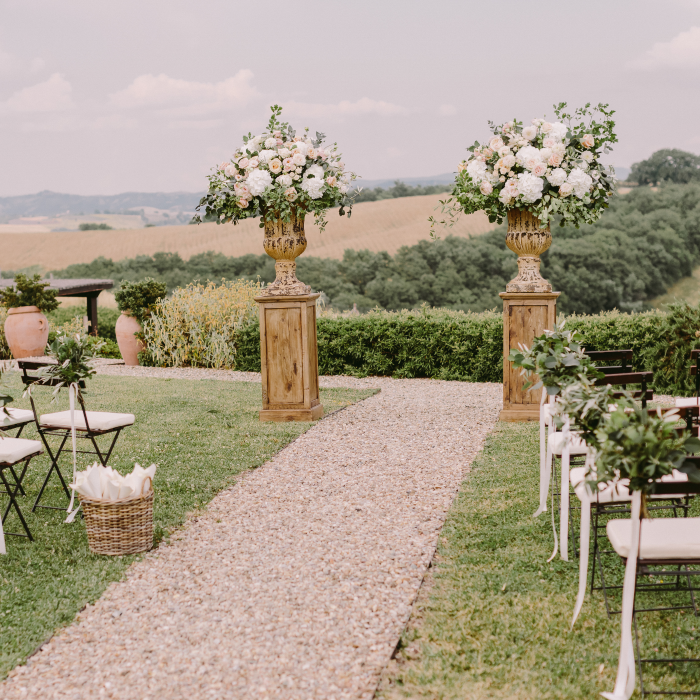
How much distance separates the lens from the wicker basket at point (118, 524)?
3770mm

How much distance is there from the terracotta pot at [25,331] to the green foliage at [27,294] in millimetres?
193

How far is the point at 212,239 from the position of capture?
126 feet

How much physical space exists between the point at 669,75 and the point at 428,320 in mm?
28420

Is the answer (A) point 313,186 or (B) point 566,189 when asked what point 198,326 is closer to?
(A) point 313,186

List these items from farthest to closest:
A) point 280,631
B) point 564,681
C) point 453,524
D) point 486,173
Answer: point 486,173, point 453,524, point 280,631, point 564,681

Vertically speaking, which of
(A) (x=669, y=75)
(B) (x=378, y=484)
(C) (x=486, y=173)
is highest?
(A) (x=669, y=75)

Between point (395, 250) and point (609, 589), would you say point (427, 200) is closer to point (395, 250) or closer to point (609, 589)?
point (395, 250)

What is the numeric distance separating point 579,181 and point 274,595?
479 centimetres

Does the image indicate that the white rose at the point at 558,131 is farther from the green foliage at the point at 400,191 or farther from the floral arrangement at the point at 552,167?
the green foliage at the point at 400,191

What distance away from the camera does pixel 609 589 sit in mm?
3318

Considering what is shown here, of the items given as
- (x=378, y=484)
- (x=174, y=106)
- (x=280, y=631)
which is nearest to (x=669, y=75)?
(x=174, y=106)

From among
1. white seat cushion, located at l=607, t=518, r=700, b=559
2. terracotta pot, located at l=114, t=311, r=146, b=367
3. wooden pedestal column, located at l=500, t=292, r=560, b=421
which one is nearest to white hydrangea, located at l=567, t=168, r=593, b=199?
wooden pedestal column, located at l=500, t=292, r=560, b=421

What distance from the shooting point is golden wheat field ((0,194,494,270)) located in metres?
37.4

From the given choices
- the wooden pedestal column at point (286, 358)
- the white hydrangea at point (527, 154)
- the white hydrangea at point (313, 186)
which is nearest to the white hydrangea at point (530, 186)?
the white hydrangea at point (527, 154)
